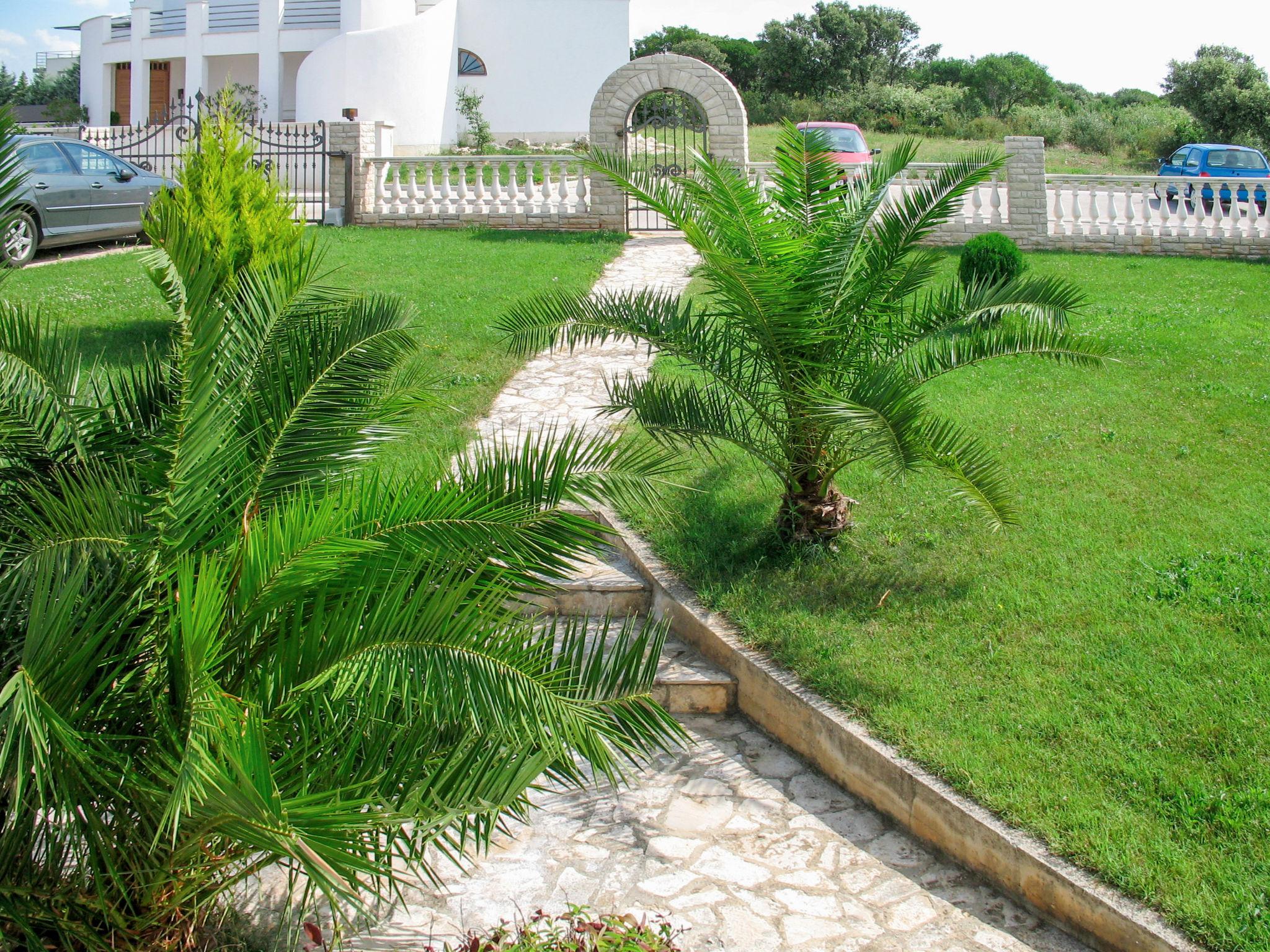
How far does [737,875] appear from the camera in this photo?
13.6 ft

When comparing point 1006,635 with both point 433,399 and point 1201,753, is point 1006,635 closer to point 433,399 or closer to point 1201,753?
point 1201,753

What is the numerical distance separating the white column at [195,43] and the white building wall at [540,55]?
8237mm

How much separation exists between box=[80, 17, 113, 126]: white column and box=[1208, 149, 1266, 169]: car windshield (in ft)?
109

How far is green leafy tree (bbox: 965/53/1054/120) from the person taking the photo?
51594 mm

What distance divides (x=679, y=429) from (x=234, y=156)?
4.34 meters

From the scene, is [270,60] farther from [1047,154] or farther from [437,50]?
[1047,154]

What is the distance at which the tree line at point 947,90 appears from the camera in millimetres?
36250

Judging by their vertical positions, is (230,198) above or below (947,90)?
below

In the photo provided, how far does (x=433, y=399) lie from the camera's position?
435 cm

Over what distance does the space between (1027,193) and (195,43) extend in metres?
28.2

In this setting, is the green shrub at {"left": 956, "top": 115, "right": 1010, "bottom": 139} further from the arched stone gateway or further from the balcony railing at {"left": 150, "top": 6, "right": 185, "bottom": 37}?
the balcony railing at {"left": 150, "top": 6, "right": 185, "bottom": 37}

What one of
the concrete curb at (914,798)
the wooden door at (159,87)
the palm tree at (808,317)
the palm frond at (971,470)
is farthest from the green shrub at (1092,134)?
the concrete curb at (914,798)

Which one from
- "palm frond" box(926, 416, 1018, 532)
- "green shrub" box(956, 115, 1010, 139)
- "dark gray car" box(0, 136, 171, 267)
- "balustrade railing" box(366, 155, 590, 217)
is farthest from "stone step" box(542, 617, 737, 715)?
"green shrub" box(956, 115, 1010, 139)

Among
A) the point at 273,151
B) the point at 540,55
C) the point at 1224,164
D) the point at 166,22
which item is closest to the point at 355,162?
the point at 273,151
